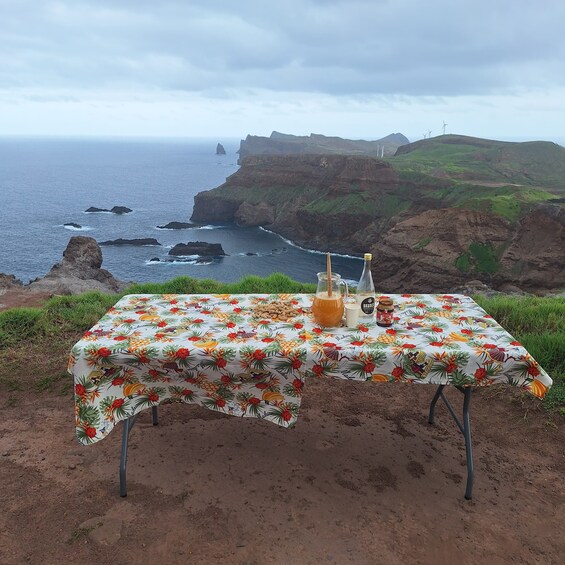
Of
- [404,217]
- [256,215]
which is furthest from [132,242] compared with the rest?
[404,217]

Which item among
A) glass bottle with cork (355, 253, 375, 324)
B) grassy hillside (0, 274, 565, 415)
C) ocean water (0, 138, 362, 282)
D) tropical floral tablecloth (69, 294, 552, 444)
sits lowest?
ocean water (0, 138, 362, 282)

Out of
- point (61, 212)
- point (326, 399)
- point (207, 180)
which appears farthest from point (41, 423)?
point (207, 180)

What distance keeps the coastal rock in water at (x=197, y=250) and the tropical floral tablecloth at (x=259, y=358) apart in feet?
182

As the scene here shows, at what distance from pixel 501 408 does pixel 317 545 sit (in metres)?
2.93

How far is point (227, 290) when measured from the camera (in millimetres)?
9414

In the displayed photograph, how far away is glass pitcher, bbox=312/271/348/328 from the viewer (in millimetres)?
3529

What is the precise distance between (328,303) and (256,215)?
80.5 meters

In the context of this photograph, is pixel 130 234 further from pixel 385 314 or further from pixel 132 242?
pixel 385 314

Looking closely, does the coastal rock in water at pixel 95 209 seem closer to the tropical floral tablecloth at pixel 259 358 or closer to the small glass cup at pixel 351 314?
the tropical floral tablecloth at pixel 259 358

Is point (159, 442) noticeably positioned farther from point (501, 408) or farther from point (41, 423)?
point (501, 408)

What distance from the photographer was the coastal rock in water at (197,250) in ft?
191

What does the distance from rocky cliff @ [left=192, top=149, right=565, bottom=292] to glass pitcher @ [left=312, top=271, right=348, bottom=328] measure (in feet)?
152

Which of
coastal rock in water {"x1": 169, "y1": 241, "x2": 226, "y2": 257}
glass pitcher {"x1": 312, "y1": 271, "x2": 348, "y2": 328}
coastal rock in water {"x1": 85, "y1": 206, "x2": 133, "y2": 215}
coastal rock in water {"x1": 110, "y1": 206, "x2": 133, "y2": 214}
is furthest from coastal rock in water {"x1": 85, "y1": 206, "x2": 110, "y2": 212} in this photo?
glass pitcher {"x1": 312, "y1": 271, "x2": 348, "y2": 328}

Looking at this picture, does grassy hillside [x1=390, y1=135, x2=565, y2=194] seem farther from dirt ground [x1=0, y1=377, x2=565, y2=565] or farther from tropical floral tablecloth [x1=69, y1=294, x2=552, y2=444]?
tropical floral tablecloth [x1=69, y1=294, x2=552, y2=444]
